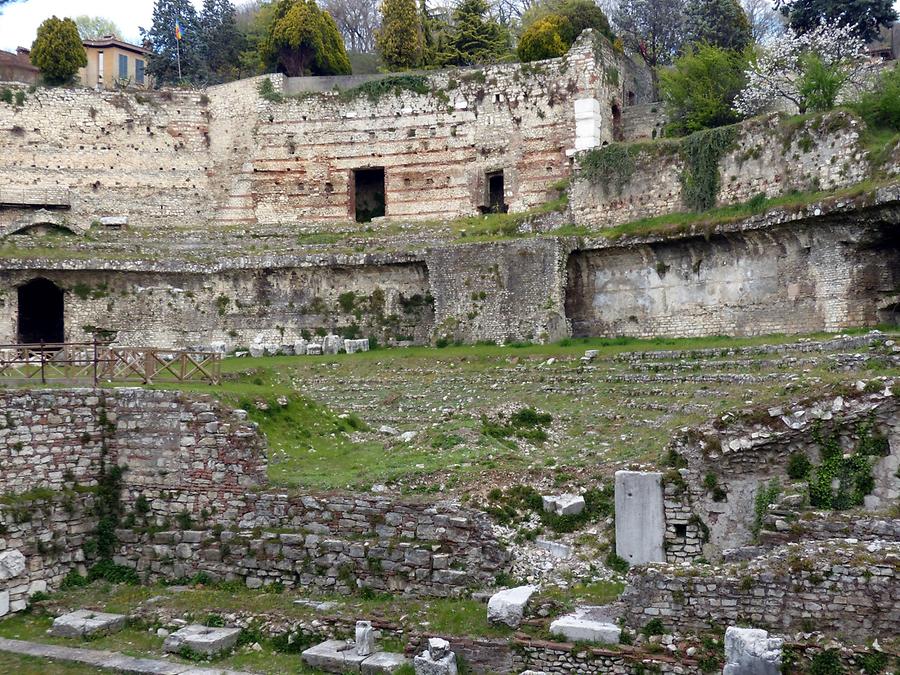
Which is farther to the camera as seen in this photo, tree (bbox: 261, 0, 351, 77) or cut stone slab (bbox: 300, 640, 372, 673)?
tree (bbox: 261, 0, 351, 77)

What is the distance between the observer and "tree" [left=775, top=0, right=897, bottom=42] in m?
32.9

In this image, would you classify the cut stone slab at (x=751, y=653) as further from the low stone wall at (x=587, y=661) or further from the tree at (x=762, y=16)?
the tree at (x=762, y=16)

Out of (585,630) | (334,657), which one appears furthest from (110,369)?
(585,630)

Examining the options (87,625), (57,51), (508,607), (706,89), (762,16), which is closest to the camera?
(508,607)

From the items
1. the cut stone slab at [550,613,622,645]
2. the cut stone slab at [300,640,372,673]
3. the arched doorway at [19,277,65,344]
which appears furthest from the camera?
the arched doorway at [19,277,65,344]

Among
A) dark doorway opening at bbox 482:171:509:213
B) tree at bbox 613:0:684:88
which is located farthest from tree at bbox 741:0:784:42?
dark doorway opening at bbox 482:171:509:213

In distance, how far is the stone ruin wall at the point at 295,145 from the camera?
32594 mm

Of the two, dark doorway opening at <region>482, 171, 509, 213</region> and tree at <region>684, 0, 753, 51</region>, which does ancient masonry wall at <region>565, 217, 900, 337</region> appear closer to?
dark doorway opening at <region>482, 171, 509, 213</region>

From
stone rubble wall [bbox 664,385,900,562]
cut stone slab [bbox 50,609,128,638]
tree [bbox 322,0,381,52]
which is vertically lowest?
cut stone slab [bbox 50,609,128,638]

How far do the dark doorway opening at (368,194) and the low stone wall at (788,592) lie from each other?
26.7 meters

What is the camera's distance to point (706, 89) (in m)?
30.9

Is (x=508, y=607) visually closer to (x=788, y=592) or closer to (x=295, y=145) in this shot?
(x=788, y=592)

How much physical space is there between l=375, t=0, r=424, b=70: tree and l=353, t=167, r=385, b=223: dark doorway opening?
6307 mm

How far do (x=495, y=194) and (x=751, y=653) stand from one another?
26.6 meters
